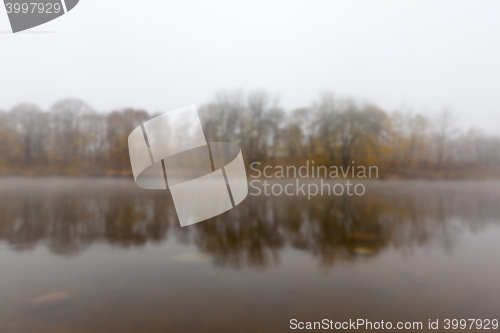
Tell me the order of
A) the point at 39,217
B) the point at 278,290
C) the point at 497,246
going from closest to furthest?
the point at 278,290, the point at 497,246, the point at 39,217

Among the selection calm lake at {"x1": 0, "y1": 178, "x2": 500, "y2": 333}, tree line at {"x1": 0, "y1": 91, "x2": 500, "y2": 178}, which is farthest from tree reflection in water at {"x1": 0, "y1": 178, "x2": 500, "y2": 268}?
tree line at {"x1": 0, "y1": 91, "x2": 500, "y2": 178}

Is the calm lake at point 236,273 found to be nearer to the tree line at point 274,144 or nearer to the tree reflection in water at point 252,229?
the tree reflection in water at point 252,229

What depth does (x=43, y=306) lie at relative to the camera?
3.96 meters

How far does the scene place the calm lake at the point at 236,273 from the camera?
12.2 feet

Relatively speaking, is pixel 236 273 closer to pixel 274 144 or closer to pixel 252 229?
pixel 252 229

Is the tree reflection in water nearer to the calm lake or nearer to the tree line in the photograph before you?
the calm lake

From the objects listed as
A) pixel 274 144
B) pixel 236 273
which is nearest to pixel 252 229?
pixel 236 273

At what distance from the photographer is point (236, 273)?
A: 510cm

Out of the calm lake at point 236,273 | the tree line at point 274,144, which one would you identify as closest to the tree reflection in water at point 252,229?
the calm lake at point 236,273

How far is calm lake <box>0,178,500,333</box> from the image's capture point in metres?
3.73

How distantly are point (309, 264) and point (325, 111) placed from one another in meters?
31.3

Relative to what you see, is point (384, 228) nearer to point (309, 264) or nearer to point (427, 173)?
point (309, 264)

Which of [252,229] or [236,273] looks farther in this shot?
[252,229]

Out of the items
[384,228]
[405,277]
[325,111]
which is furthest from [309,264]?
[325,111]
